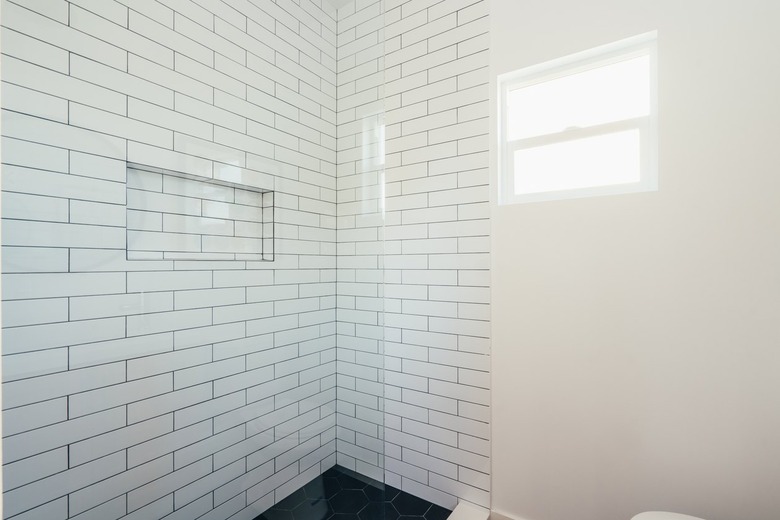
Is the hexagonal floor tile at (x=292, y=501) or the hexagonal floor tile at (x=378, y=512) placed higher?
the hexagonal floor tile at (x=292, y=501)

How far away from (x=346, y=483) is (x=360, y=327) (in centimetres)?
73

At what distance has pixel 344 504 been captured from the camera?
1.78 meters

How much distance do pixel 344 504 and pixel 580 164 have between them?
1900 mm

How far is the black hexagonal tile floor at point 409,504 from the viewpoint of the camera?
75.5 inches

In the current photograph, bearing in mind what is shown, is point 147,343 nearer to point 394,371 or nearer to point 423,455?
point 394,371

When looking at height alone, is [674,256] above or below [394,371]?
above

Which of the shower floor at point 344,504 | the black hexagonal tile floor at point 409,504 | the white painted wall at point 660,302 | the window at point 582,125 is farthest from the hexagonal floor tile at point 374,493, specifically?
the window at point 582,125

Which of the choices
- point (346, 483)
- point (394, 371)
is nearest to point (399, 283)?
point (394, 371)

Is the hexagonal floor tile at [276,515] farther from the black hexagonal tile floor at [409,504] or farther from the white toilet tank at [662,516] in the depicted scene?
the white toilet tank at [662,516]

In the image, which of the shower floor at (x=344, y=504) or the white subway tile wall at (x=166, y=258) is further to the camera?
the shower floor at (x=344, y=504)

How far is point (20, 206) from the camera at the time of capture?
102cm

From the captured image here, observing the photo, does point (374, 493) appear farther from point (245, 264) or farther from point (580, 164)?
point (580, 164)

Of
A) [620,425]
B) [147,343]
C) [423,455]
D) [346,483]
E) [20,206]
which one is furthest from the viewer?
[423,455]

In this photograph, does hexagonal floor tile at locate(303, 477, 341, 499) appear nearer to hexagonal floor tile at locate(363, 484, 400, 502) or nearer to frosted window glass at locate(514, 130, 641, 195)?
hexagonal floor tile at locate(363, 484, 400, 502)
